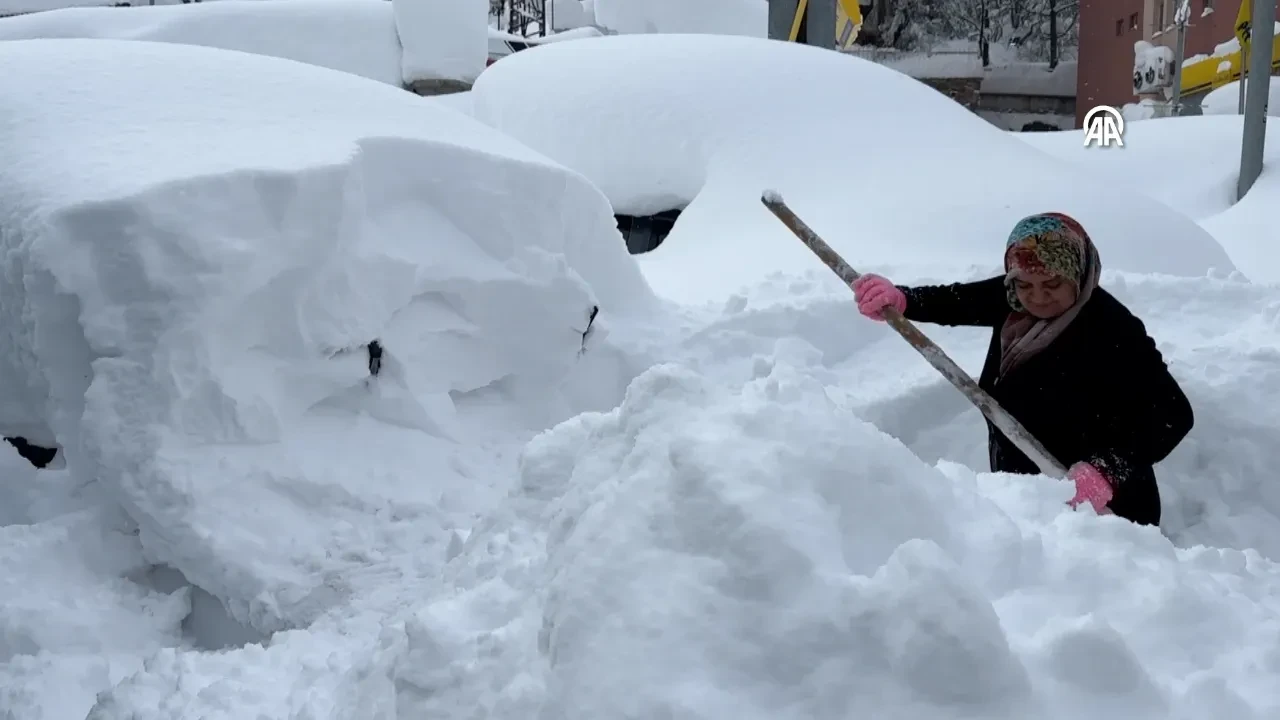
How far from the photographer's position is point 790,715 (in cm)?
122

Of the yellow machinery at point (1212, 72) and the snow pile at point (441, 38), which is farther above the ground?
the snow pile at point (441, 38)

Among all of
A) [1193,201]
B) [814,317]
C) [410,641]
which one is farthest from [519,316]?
[1193,201]

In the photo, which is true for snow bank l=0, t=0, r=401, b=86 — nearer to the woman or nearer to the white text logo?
the white text logo

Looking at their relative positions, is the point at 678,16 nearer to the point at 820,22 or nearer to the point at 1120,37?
the point at 820,22

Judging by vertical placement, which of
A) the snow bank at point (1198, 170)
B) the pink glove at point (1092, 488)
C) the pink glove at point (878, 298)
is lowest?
the snow bank at point (1198, 170)

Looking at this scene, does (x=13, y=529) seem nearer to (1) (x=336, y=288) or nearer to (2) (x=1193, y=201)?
(1) (x=336, y=288)

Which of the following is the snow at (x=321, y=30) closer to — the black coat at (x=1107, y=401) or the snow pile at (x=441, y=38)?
Answer: the snow pile at (x=441, y=38)

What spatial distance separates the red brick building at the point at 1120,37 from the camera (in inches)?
543

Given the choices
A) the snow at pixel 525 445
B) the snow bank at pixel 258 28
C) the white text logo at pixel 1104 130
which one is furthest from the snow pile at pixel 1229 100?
the snow bank at pixel 258 28

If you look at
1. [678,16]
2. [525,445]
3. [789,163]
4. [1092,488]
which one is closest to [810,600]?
[1092,488]

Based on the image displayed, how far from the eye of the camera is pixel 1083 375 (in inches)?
87.0

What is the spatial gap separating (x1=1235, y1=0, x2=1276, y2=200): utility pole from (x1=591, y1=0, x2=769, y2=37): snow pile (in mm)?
5719

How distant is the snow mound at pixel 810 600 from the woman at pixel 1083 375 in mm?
441

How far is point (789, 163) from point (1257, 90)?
4563mm
